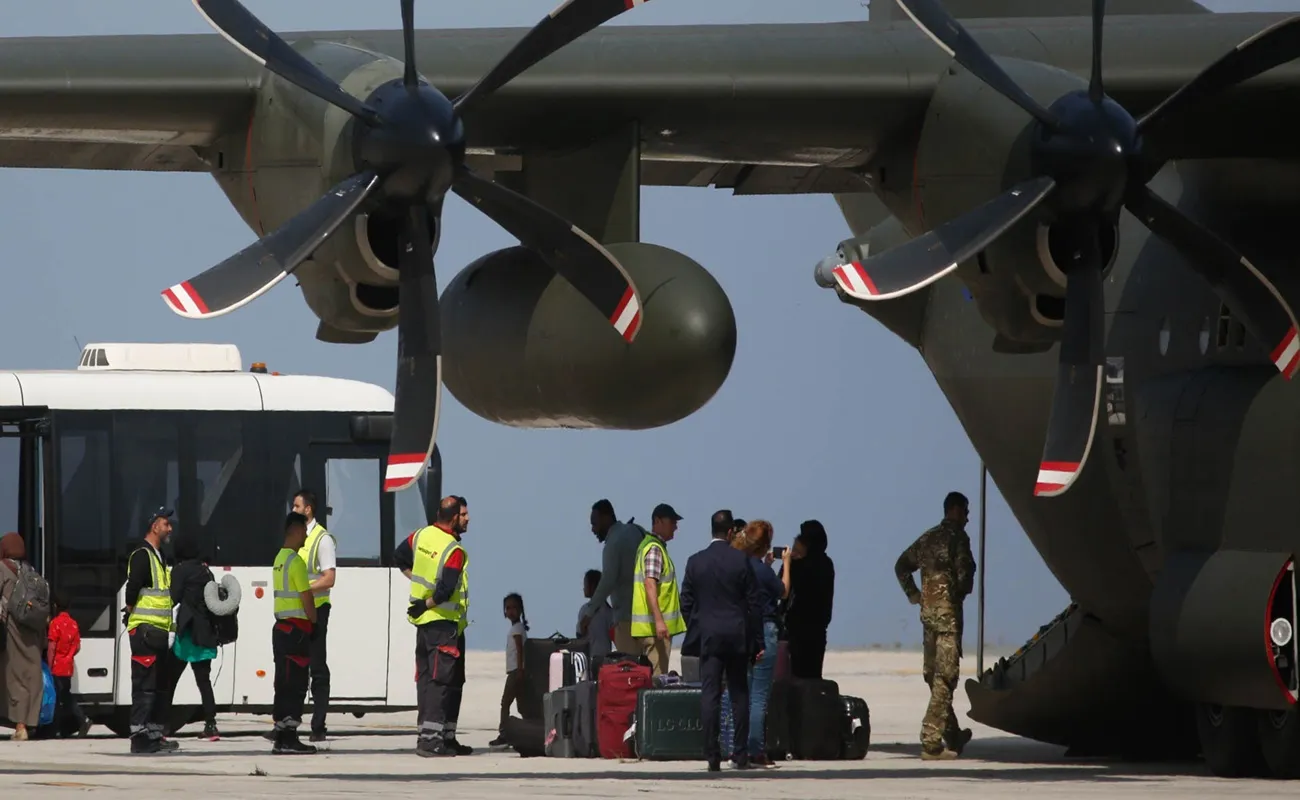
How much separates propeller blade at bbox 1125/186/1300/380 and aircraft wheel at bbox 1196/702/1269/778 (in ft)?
8.17

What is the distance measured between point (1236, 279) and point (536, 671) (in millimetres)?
6696

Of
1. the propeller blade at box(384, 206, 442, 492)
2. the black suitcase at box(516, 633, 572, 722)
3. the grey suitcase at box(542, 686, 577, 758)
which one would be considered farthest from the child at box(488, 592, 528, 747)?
the propeller blade at box(384, 206, 442, 492)

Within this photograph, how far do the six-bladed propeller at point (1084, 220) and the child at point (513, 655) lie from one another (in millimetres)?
5973

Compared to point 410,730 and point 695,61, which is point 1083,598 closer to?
point 695,61

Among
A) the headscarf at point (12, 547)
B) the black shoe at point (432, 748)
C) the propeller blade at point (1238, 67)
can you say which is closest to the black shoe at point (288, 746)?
the black shoe at point (432, 748)

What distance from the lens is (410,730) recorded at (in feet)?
70.8

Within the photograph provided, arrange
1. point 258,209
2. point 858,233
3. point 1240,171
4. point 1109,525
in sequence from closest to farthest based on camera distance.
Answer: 1. point 258,209
2. point 1240,171
3. point 1109,525
4. point 858,233

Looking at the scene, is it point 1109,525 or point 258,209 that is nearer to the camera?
point 258,209

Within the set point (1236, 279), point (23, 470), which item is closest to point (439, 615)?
point (1236, 279)

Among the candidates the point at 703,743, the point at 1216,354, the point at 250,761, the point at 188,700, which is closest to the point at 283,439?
the point at 188,700

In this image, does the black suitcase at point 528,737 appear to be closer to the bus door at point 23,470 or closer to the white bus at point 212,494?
the white bus at point 212,494

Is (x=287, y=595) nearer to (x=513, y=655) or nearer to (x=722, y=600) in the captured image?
(x=513, y=655)

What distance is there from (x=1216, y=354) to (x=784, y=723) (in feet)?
12.9

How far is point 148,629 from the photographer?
56.1ft
